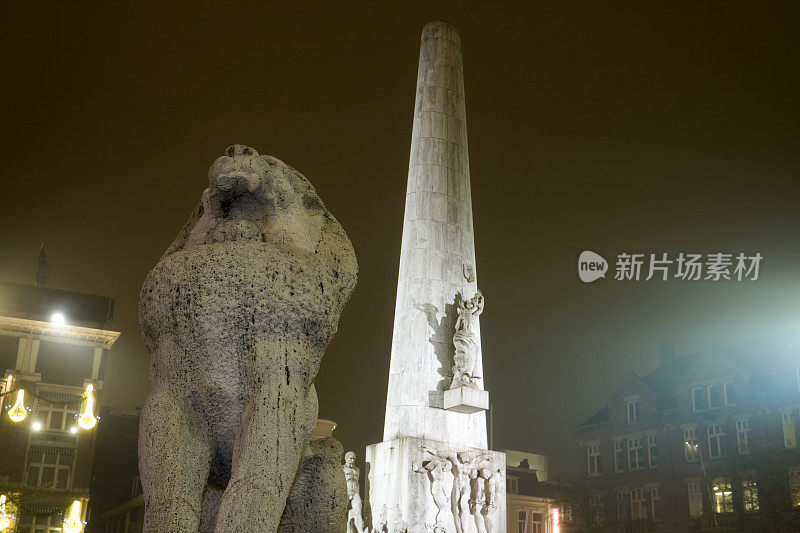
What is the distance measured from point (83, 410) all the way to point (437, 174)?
8.74 meters

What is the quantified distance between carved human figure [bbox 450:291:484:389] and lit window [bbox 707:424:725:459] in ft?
85.3

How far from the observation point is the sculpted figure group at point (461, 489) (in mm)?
15641

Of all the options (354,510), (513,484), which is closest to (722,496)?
(513,484)

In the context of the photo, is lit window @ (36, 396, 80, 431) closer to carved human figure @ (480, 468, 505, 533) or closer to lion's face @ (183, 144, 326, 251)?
carved human figure @ (480, 468, 505, 533)

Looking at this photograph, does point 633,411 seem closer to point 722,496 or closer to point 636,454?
point 636,454

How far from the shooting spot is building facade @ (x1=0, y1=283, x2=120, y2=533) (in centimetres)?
3669

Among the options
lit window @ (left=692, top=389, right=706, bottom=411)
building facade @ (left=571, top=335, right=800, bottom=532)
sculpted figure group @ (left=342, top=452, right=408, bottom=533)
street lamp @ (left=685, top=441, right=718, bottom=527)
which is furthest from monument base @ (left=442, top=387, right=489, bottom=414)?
lit window @ (left=692, top=389, right=706, bottom=411)

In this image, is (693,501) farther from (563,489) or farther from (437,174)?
(437,174)

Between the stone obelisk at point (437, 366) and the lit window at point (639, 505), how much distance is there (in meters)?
26.5

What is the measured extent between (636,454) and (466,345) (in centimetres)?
2899

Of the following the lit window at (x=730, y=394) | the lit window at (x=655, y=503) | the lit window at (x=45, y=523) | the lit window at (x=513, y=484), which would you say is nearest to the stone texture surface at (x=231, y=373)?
the lit window at (x=45, y=523)

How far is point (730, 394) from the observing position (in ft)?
129

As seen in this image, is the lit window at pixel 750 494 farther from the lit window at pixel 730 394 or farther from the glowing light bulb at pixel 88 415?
the glowing light bulb at pixel 88 415

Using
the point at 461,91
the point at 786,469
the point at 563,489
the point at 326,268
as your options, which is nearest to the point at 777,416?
the point at 786,469
